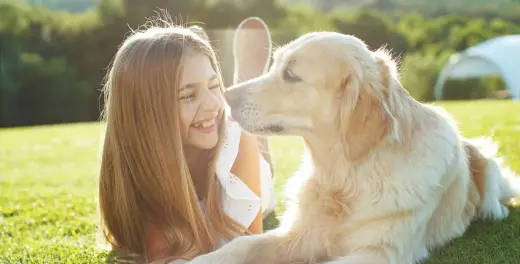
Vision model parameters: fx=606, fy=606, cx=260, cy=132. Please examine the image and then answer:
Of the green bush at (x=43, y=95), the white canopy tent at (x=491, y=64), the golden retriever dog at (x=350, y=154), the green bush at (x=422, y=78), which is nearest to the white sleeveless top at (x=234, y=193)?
the golden retriever dog at (x=350, y=154)

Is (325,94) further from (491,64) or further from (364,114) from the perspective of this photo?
(491,64)

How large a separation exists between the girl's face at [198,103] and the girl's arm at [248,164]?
33 centimetres

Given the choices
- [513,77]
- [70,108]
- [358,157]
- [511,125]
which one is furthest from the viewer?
[70,108]

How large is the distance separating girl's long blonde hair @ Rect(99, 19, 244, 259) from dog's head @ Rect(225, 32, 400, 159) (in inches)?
20.7

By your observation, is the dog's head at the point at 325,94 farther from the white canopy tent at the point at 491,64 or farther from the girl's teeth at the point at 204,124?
the white canopy tent at the point at 491,64

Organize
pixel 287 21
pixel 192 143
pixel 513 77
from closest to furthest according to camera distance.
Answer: pixel 192 143
pixel 513 77
pixel 287 21

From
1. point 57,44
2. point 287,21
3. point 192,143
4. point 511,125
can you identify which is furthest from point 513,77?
point 192,143

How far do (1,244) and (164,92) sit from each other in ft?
5.03

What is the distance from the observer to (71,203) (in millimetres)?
5211

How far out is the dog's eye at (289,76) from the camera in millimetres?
2979

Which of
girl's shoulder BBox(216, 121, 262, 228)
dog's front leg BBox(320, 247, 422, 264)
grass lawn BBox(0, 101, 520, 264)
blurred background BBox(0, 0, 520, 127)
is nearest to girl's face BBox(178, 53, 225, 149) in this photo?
girl's shoulder BBox(216, 121, 262, 228)

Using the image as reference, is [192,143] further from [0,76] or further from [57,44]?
[57,44]

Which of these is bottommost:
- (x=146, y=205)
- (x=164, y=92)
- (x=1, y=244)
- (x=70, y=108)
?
(x=70, y=108)

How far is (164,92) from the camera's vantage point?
339cm
